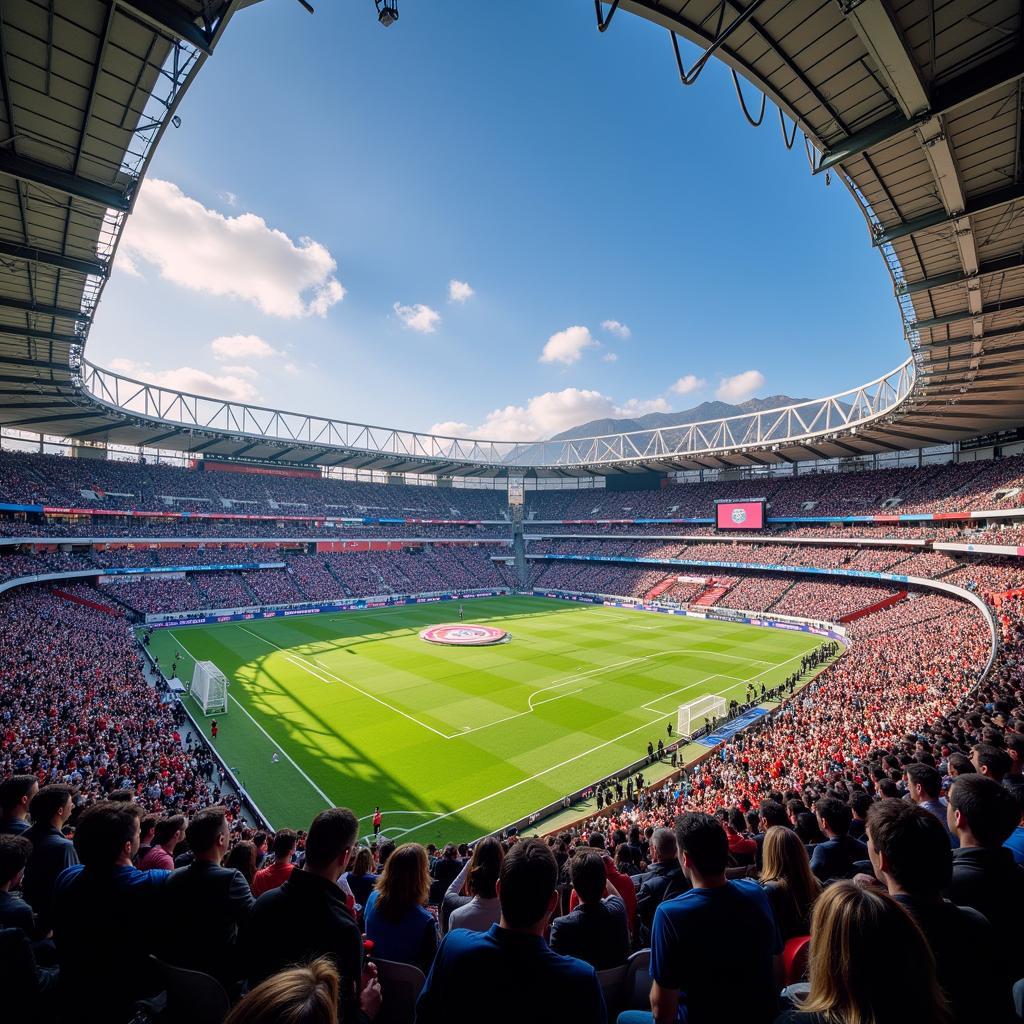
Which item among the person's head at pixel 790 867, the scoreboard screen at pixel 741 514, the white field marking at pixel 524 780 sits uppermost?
the scoreboard screen at pixel 741 514

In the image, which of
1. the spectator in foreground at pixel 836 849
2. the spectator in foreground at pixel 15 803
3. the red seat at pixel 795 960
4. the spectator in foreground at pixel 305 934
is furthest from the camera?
the spectator in foreground at pixel 15 803

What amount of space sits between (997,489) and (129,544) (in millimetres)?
74251

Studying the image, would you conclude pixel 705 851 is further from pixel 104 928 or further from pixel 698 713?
pixel 698 713

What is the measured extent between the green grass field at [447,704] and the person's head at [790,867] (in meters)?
16.1

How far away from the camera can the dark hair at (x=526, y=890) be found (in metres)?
2.63

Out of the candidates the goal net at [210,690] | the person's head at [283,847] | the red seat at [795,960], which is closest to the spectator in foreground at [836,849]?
the red seat at [795,960]

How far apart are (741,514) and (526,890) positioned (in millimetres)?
65913

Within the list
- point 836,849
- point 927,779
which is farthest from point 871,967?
point 927,779

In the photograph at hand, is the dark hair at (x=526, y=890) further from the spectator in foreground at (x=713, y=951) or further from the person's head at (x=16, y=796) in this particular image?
the person's head at (x=16, y=796)

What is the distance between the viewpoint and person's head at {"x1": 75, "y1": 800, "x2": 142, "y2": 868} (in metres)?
3.72

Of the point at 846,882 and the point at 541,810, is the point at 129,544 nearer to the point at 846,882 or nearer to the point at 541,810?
the point at 541,810

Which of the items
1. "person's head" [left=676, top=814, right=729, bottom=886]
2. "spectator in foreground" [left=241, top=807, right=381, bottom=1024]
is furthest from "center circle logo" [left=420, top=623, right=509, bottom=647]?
"person's head" [left=676, top=814, right=729, bottom=886]

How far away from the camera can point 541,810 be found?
1916 centimetres

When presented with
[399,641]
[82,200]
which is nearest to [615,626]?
[399,641]
